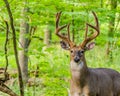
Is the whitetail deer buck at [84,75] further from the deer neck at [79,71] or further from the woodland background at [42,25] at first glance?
the woodland background at [42,25]

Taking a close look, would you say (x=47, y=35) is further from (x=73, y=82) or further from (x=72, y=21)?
(x=73, y=82)

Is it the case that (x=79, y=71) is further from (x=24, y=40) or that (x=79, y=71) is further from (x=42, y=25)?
(x=24, y=40)

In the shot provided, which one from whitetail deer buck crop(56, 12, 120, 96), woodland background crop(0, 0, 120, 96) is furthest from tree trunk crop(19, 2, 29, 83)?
whitetail deer buck crop(56, 12, 120, 96)

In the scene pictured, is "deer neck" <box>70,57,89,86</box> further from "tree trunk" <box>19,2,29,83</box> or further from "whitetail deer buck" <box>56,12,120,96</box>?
"tree trunk" <box>19,2,29,83</box>

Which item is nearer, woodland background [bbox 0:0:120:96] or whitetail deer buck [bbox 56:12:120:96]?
whitetail deer buck [bbox 56:12:120:96]

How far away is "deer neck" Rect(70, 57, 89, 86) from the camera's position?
7161 millimetres

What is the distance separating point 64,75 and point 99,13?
2.37 meters

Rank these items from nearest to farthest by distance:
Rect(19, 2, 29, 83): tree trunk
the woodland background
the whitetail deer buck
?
1. the whitetail deer buck
2. the woodland background
3. Rect(19, 2, 29, 83): tree trunk

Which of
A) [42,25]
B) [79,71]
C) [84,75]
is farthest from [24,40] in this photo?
[79,71]

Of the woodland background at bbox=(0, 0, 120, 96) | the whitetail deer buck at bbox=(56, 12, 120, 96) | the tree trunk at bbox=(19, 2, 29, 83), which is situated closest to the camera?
the whitetail deer buck at bbox=(56, 12, 120, 96)

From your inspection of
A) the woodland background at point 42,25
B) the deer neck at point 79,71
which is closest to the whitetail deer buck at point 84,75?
the deer neck at point 79,71

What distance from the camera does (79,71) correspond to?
23.9 feet

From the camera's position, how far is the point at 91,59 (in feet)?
51.2

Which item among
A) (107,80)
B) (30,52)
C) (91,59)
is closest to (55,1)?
(30,52)
